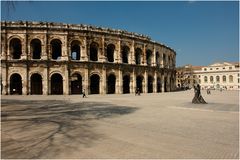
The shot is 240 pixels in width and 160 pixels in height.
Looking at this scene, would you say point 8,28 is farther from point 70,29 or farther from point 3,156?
point 3,156

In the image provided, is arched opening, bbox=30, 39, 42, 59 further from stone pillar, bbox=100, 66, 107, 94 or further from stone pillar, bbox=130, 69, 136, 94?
stone pillar, bbox=130, 69, 136, 94

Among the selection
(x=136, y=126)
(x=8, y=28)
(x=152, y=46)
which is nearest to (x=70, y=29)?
(x=8, y=28)

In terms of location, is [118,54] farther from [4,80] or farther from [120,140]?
[120,140]

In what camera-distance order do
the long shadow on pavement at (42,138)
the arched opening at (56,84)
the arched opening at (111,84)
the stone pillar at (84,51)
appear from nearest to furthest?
the long shadow on pavement at (42,138), the stone pillar at (84,51), the arched opening at (56,84), the arched opening at (111,84)

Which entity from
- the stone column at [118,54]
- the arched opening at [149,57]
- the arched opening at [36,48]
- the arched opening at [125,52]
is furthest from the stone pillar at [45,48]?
the arched opening at [149,57]

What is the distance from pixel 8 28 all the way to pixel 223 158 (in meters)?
30.9

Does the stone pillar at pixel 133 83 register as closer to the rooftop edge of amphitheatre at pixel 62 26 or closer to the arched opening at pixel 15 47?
the rooftop edge of amphitheatre at pixel 62 26

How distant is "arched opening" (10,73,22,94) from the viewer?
3102 centimetres

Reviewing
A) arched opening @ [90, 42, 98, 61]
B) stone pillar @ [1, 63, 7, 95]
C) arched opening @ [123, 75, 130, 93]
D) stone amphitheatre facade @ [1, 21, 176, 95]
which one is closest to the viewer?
stone pillar @ [1, 63, 7, 95]

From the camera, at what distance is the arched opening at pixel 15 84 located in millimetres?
31016

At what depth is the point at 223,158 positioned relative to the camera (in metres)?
5.05

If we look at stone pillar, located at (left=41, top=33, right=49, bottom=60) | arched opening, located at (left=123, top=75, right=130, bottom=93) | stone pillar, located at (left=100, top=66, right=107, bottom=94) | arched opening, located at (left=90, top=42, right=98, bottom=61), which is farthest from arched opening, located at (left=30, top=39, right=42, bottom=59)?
arched opening, located at (left=123, top=75, right=130, bottom=93)

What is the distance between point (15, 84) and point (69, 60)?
794 cm

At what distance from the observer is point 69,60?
102ft
